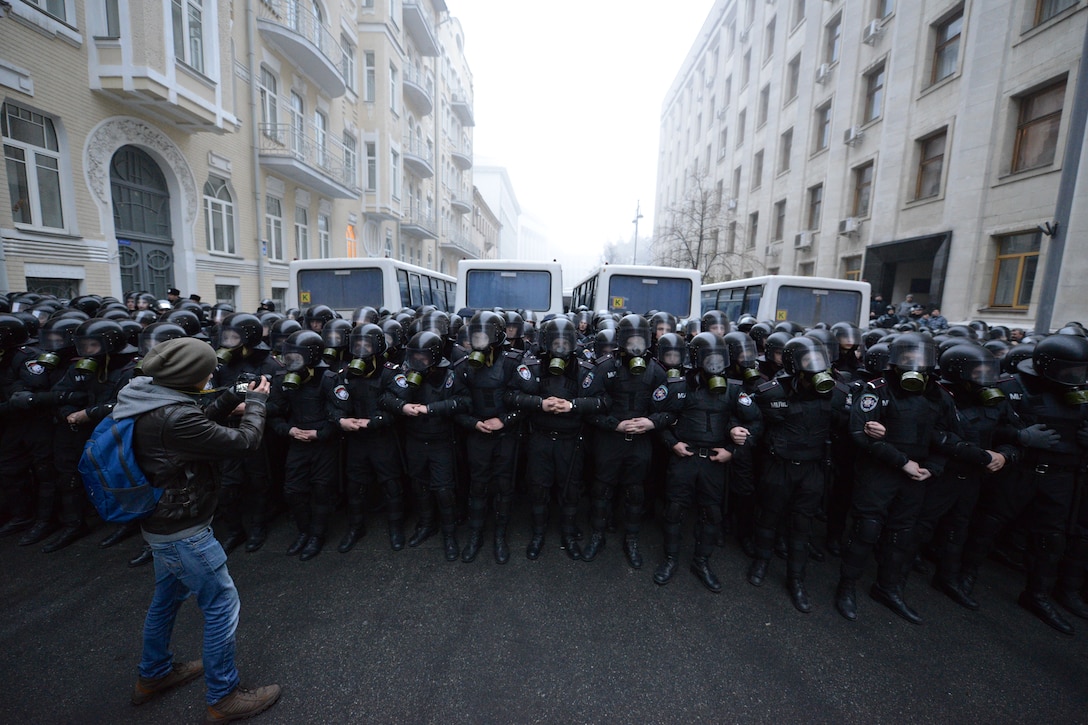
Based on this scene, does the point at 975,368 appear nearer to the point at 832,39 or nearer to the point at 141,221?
the point at 141,221

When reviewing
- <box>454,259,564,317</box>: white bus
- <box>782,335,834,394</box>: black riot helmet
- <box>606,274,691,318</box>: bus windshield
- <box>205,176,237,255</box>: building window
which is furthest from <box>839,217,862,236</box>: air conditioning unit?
<box>205,176,237,255</box>: building window

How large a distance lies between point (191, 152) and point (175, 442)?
13.1m

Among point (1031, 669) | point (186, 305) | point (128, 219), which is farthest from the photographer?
point (128, 219)

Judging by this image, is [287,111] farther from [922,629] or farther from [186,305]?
[922,629]

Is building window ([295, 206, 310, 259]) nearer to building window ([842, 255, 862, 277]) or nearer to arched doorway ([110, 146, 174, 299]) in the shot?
arched doorway ([110, 146, 174, 299])

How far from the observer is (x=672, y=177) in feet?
144

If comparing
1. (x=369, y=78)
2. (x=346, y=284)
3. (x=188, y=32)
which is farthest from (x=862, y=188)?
(x=188, y=32)

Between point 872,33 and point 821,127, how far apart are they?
13.3 ft

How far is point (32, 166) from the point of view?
8.45 metres

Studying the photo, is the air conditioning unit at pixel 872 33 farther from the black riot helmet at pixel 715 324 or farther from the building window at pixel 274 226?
the building window at pixel 274 226

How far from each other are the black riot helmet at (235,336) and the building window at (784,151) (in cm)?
2441

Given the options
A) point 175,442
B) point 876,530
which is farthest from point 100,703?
point 876,530

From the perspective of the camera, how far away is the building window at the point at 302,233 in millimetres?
16780

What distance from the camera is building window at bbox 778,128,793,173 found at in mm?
22616
